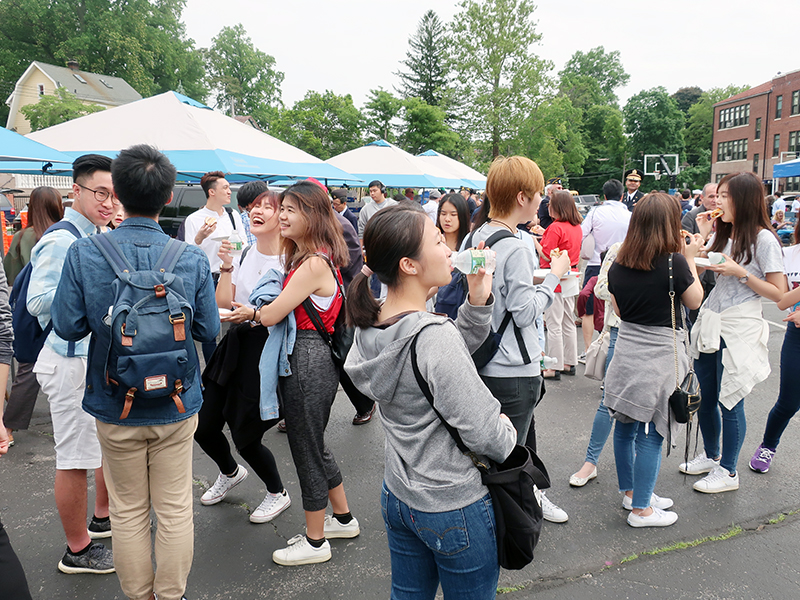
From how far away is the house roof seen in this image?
140ft

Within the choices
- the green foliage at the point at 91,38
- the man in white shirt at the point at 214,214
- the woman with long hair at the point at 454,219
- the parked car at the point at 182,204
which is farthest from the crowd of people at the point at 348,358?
the green foliage at the point at 91,38

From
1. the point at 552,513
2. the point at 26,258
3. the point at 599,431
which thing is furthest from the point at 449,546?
the point at 26,258

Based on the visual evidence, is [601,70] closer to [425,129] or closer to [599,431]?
[425,129]

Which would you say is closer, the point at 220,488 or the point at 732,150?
the point at 220,488

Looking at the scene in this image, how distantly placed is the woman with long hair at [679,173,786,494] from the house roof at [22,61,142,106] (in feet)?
159

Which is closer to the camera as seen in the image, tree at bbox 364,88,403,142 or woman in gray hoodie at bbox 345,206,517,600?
woman in gray hoodie at bbox 345,206,517,600

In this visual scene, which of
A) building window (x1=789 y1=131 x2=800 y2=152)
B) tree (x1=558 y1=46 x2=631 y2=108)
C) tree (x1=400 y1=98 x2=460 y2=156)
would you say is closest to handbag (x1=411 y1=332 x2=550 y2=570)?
tree (x1=400 y1=98 x2=460 y2=156)

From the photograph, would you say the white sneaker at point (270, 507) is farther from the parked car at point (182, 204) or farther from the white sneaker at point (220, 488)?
the parked car at point (182, 204)

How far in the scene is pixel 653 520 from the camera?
3.25 metres

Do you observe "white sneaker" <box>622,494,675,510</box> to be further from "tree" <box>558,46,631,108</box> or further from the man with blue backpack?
"tree" <box>558,46,631,108</box>

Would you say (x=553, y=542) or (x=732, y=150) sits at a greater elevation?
(x=732, y=150)

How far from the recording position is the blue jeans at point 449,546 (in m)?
1.60

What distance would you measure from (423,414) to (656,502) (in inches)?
100

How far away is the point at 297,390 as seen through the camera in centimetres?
278
